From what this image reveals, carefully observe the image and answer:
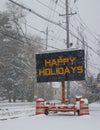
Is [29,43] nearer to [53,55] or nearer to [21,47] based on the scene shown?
[21,47]

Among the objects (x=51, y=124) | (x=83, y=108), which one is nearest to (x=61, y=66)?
(x=83, y=108)

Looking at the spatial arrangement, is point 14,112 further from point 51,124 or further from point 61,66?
point 51,124

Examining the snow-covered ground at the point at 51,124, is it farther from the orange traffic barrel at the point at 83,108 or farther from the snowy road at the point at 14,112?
the snowy road at the point at 14,112

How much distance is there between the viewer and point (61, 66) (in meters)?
23.5

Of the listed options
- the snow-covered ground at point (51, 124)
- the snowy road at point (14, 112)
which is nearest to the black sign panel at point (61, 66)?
the snow-covered ground at point (51, 124)

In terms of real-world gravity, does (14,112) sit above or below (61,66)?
below

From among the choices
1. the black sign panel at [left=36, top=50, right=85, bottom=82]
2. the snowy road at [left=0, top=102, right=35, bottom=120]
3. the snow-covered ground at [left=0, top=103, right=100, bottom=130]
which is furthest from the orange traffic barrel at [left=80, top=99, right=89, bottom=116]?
the snowy road at [left=0, top=102, right=35, bottom=120]

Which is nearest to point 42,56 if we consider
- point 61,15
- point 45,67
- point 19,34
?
point 45,67

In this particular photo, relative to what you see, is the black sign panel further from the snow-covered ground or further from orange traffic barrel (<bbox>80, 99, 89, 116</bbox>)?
the snow-covered ground

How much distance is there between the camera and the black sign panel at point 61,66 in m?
23.1

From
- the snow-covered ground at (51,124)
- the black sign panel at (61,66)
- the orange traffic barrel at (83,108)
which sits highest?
the black sign panel at (61,66)

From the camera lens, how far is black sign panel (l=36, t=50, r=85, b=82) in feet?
75.9

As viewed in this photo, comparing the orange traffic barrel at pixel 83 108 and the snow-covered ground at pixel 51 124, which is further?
the orange traffic barrel at pixel 83 108

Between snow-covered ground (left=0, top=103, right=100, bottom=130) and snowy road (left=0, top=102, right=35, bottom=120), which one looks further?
snowy road (left=0, top=102, right=35, bottom=120)
